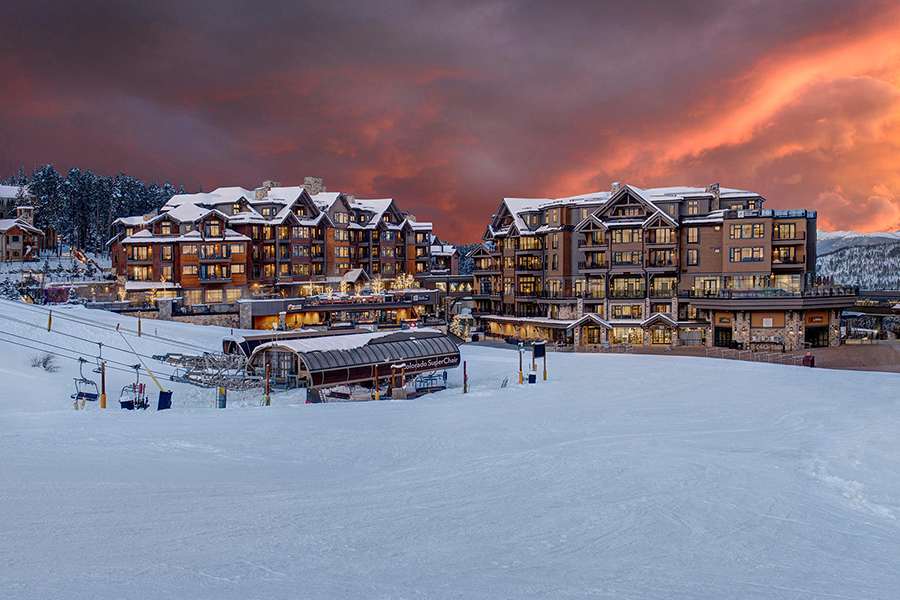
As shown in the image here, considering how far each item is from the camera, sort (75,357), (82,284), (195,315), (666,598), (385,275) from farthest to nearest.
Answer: (385,275) < (82,284) < (195,315) < (75,357) < (666,598)

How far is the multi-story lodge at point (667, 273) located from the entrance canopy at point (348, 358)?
27224 mm

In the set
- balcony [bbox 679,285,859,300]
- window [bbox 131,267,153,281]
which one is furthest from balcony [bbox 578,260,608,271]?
window [bbox 131,267,153,281]

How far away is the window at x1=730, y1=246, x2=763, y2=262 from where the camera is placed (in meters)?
62.3

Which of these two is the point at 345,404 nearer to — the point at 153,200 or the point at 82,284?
the point at 82,284

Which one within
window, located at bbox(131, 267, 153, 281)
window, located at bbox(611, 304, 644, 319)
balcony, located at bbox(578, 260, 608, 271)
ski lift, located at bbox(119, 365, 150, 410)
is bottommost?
ski lift, located at bbox(119, 365, 150, 410)

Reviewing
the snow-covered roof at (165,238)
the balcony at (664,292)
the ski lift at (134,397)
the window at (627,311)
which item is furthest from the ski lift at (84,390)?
the balcony at (664,292)

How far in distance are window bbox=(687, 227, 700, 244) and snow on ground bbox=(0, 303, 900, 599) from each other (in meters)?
42.3

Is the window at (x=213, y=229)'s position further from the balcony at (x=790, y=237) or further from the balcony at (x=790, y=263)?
the balcony at (x=790, y=263)

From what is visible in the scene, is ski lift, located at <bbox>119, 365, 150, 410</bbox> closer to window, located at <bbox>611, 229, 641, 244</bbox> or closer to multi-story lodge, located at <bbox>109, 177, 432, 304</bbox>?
multi-story lodge, located at <bbox>109, 177, 432, 304</bbox>

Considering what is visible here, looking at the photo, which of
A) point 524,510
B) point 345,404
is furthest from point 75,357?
point 524,510

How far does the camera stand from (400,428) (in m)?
21.9

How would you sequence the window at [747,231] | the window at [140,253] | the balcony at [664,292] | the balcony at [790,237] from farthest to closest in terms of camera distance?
1. the window at [140,253]
2. the balcony at [664,292]
3. the window at [747,231]
4. the balcony at [790,237]

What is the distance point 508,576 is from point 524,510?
136 inches

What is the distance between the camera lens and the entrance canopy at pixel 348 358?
109 ft
